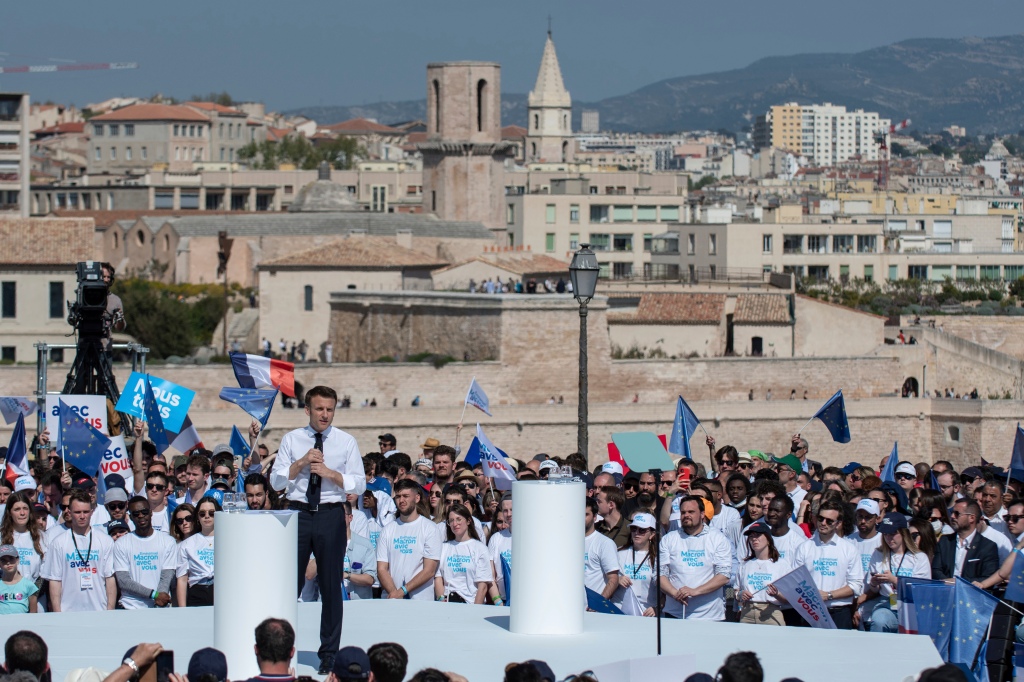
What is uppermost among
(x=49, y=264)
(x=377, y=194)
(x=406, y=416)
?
(x=377, y=194)

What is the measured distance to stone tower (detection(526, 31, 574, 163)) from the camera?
490 feet

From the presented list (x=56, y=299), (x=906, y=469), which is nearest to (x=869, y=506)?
(x=906, y=469)

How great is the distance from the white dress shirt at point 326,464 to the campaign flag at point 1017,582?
4.14 m

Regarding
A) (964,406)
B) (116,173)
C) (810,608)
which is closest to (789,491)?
(810,608)

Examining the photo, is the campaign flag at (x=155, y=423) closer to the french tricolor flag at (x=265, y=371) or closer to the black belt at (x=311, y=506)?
the french tricolor flag at (x=265, y=371)

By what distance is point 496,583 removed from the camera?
12.2m

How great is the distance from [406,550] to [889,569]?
308 cm

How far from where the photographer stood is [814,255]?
236ft

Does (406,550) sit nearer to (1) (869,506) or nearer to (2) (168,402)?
(1) (869,506)

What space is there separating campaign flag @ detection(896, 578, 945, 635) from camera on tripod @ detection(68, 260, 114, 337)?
8.20m

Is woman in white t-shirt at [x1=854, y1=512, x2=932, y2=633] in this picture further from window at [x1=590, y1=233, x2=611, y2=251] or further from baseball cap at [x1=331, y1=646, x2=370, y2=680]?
window at [x1=590, y1=233, x2=611, y2=251]

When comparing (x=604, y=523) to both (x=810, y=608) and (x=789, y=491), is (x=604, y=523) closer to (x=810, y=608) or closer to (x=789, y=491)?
(x=810, y=608)

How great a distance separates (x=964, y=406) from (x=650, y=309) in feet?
33.5

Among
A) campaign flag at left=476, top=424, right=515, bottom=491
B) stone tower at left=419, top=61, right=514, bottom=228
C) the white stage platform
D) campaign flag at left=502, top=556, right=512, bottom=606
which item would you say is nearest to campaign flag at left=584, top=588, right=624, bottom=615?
the white stage platform
